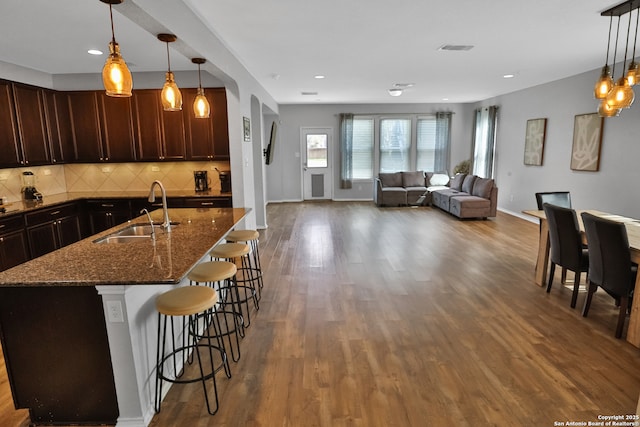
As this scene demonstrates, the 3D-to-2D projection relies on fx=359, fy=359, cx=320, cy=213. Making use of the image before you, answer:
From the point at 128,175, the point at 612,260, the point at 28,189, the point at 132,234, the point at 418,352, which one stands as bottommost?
the point at 418,352

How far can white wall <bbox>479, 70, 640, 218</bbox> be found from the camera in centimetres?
491

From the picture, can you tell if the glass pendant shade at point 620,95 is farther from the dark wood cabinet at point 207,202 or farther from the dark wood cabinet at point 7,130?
the dark wood cabinet at point 7,130

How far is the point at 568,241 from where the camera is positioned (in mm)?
3334

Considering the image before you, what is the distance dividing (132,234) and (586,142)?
6.37 metres

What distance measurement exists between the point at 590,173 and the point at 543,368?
4389 millimetres

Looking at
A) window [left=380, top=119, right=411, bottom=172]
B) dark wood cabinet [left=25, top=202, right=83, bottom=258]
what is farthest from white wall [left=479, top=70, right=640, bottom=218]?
dark wood cabinet [left=25, top=202, right=83, bottom=258]

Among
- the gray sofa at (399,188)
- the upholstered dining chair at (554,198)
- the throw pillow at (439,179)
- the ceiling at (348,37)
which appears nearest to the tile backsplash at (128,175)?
the ceiling at (348,37)

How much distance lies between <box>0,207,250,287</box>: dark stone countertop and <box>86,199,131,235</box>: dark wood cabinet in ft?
7.72

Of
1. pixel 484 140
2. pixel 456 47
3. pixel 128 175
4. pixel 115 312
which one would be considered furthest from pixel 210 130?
pixel 484 140

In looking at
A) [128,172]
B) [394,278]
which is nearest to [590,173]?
[394,278]

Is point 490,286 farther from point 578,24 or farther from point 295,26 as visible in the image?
point 295,26

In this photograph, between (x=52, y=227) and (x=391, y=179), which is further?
(x=391, y=179)

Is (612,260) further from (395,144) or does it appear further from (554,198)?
(395,144)

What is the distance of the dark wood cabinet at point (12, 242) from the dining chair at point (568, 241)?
214 inches
